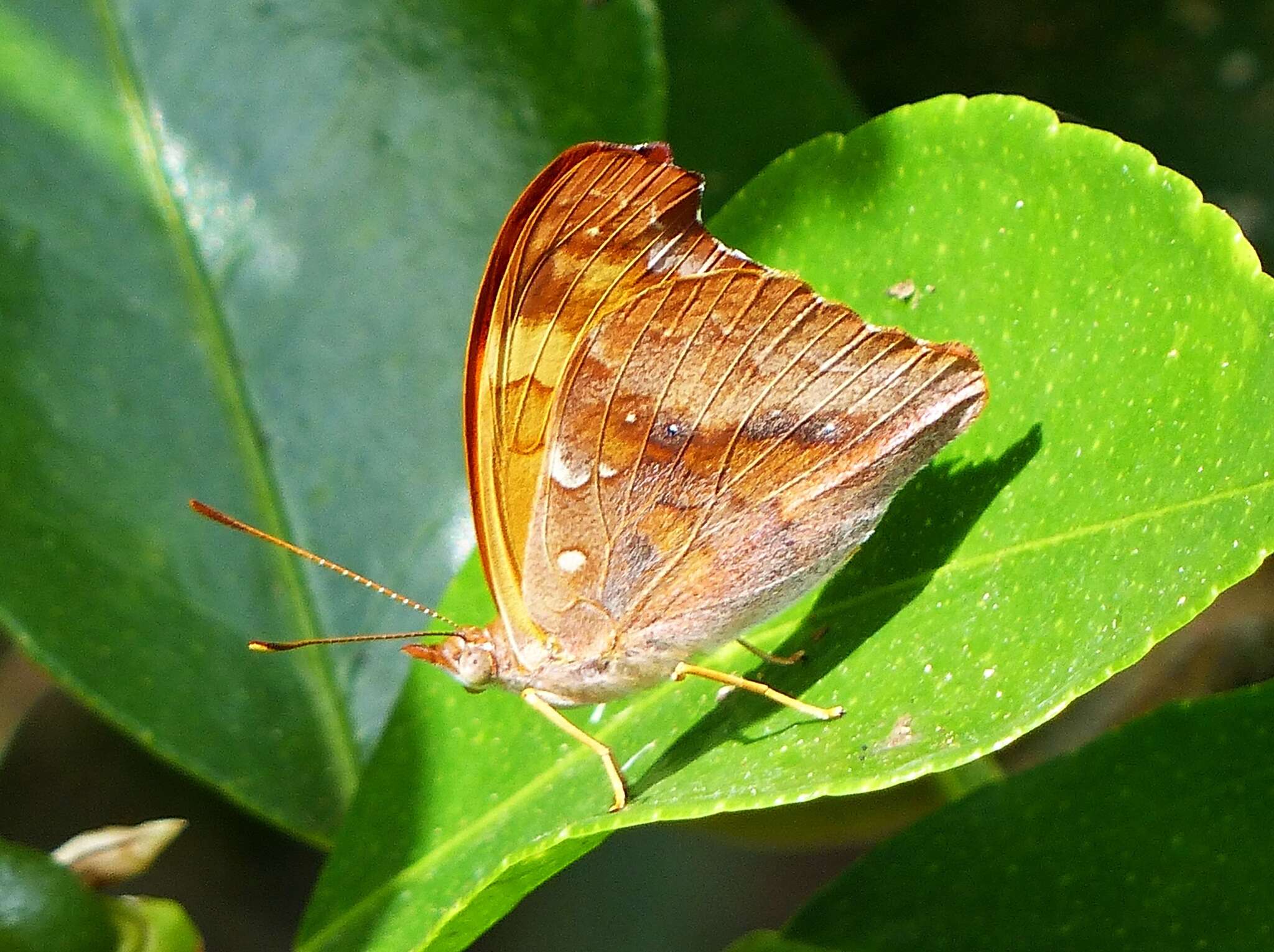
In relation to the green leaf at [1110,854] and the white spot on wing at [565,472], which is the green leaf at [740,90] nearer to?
the white spot on wing at [565,472]

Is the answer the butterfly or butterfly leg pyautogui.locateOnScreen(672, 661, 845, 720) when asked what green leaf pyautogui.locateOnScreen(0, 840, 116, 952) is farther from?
butterfly leg pyautogui.locateOnScreen(672, 661, 845, 720)

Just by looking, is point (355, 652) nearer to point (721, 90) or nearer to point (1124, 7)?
point (721, 90)

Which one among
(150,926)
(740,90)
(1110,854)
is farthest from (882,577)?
(740,90)

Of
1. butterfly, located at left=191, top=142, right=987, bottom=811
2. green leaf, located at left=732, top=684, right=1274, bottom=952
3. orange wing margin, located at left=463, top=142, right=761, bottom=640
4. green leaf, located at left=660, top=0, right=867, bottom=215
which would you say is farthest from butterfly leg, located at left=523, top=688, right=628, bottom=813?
green leaf, located at left=660, top=0, right=867, bottom=215

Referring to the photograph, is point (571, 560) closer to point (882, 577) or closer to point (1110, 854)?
point (882, 577)

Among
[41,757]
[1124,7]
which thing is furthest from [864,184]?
[41,757]

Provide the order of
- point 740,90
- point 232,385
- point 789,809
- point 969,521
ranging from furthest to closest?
point 740,90 → point 789,809 → point 232,385 → point 969,521

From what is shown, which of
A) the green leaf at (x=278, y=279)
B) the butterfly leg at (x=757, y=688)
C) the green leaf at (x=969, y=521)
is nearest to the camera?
the green leaf at (x=969, y=521)

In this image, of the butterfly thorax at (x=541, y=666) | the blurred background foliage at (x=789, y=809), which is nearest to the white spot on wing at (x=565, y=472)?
the butterfly thorax at (x=541, y=666)
